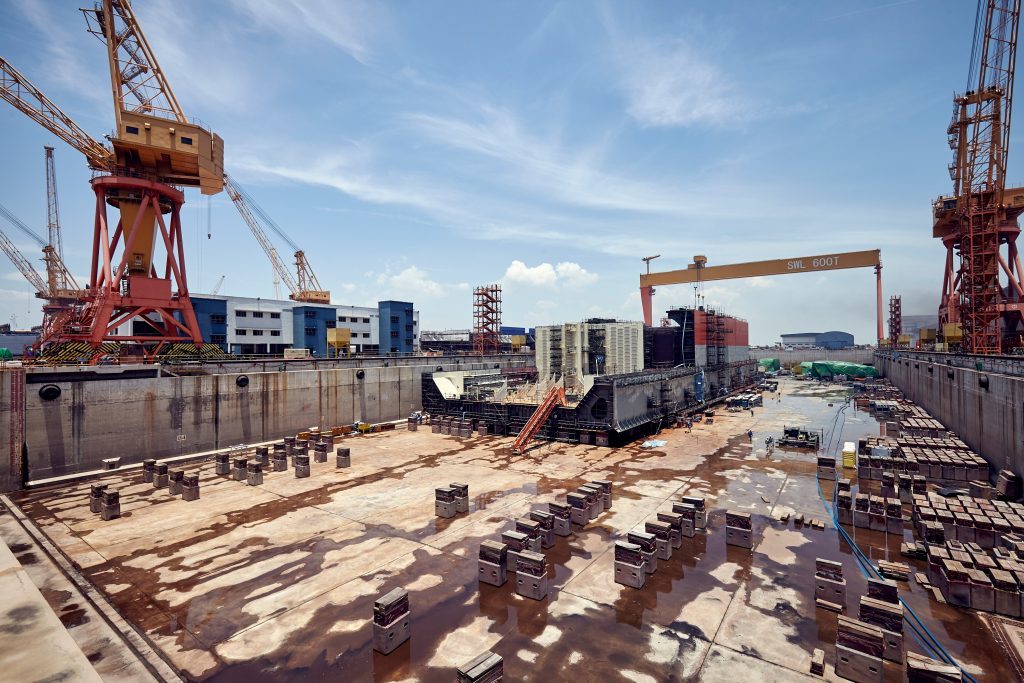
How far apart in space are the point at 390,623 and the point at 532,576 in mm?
4027

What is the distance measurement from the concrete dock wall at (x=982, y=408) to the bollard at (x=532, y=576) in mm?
21995

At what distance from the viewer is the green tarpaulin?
79.6m

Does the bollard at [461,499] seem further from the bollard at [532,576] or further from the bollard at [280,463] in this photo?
the bollard at [280,463]

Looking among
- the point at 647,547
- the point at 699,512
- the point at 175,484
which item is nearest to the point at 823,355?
the point at 699,512

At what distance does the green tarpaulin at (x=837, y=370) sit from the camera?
79.6 meters

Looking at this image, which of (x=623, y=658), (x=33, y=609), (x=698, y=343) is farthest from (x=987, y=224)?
(x=33, y=609)

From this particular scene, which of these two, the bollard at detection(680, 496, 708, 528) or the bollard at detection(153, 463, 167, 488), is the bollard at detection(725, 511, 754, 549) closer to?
the bollard at detection(680, 496, 708, 528)

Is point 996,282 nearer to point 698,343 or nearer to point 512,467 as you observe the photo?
point 698,343

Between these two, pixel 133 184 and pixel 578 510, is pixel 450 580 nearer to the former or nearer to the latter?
pixel 578 510

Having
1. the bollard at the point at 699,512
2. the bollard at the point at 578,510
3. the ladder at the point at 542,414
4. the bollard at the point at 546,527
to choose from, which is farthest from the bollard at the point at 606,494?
the ladder at the point at 542,414

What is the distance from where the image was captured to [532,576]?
41.1ft

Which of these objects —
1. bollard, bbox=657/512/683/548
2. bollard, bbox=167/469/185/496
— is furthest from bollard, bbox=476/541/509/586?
bollard, bbox=167/469/185/496

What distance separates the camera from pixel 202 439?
104 feet

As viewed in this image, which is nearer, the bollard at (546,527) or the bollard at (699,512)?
the bollard at (546,527)
